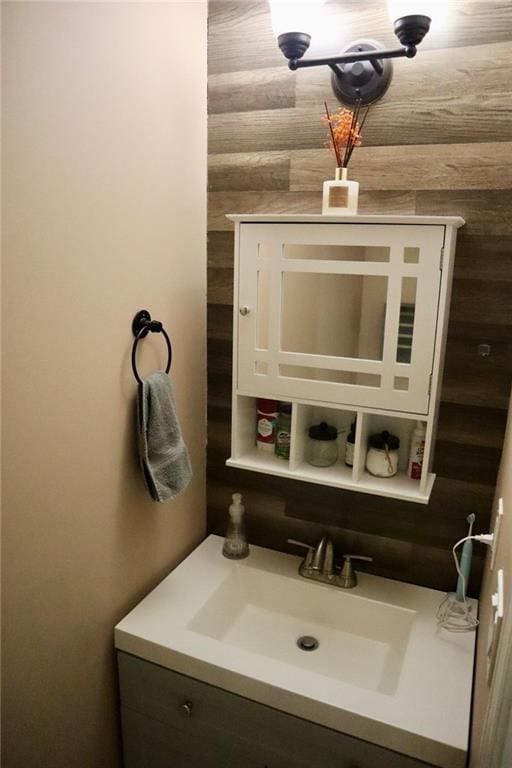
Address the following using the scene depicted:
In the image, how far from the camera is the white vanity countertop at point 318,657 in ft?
3.82

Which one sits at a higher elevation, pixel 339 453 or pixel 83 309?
pixel 83 309

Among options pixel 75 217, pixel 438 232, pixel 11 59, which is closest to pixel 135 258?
pixel 75 217

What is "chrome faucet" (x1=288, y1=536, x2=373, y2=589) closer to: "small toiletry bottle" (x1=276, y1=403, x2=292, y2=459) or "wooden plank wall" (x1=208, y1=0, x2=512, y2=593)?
"wooden plank wall" (x1=208, y1=0, x2=512, y2=593)

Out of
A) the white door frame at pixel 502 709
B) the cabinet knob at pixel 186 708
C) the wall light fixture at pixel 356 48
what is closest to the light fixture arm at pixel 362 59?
the wall light fixture at pixel 356 48

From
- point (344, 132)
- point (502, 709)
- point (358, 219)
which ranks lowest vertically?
point (502, 709)

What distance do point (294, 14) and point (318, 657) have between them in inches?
64.3

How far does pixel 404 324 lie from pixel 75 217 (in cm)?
79

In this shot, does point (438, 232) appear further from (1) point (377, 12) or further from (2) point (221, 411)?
(2) point (221, 411)

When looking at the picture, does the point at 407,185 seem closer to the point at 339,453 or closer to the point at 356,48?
the point at 356,48

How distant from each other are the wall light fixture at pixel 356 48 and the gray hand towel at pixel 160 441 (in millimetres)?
870

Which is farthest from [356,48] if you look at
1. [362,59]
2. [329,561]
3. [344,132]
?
[329,561]

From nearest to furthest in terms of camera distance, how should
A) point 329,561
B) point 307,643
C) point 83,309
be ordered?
point 83,309 → point 307,643 → point 329,561

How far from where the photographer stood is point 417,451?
1481 millimetres

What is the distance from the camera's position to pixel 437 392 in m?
1.37
